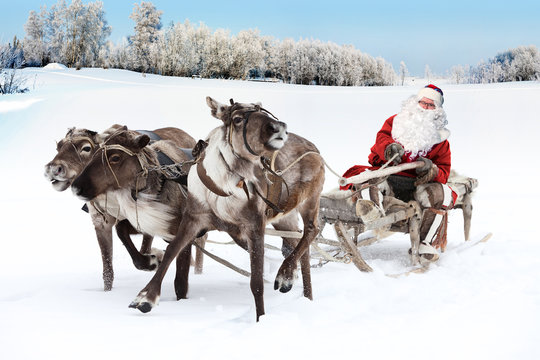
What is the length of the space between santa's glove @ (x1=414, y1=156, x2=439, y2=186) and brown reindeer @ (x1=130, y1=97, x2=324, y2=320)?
2063mm

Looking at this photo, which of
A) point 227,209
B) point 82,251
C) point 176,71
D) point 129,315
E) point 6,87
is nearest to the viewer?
point 227,209

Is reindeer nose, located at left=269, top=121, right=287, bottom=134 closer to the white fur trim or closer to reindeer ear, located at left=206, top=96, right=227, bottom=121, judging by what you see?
reindeer ear, located at left=206, top=96, right=227, bottom=121

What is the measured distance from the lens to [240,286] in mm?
5484

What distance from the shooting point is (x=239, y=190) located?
12.8 feet

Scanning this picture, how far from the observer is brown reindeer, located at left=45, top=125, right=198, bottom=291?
4547 mm

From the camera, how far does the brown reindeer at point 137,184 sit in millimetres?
4363

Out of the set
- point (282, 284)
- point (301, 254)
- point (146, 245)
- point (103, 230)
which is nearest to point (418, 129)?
point (301, 254)

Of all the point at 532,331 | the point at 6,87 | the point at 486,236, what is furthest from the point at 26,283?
the point at 6,87

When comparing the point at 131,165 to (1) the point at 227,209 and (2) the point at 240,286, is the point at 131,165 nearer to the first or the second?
(1) the point at 227,209

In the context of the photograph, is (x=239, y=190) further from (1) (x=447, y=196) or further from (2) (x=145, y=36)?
(2) (x=145, y=36)

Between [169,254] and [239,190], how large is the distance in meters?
0.67

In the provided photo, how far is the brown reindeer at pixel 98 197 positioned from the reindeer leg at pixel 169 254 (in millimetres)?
757

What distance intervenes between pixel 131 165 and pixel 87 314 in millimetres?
1149

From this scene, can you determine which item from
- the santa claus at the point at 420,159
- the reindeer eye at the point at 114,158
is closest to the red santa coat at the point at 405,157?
the santa claus at the point at 420,159
